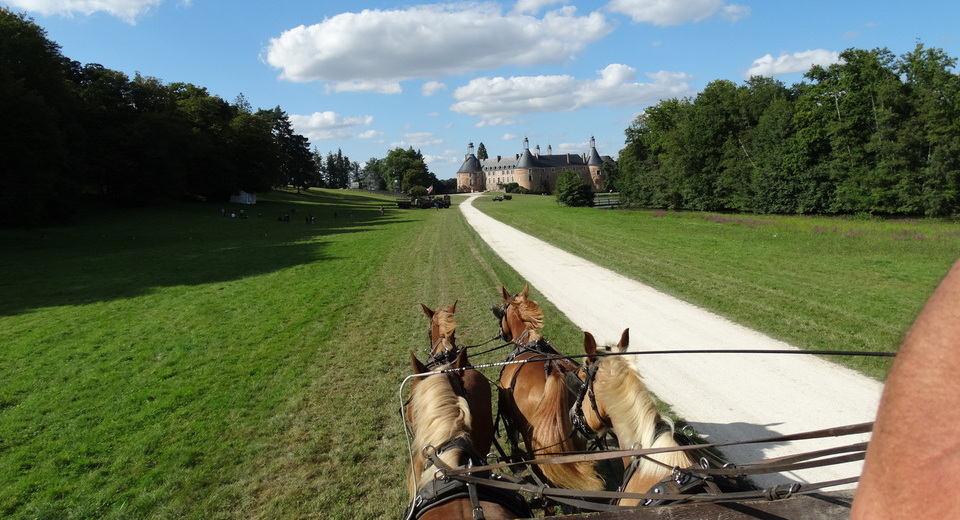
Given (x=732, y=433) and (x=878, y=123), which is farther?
(x=878, y=123)

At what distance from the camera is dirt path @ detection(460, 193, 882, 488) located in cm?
616

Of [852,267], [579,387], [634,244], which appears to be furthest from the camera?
[634,244]

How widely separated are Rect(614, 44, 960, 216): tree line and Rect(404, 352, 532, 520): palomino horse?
39089 millimetres

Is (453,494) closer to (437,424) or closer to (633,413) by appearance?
(437,424)

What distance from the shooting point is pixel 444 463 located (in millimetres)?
3227

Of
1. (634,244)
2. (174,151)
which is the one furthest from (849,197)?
(174,151)

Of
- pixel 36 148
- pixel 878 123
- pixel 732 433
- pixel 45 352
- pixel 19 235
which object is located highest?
pixel 36 148

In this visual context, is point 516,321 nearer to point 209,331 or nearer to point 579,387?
point 579,387

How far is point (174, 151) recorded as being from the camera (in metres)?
51.5

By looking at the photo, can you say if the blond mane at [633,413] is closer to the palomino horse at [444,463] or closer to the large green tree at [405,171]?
the palomino horse at [444,463]

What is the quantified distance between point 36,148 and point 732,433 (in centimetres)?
4005

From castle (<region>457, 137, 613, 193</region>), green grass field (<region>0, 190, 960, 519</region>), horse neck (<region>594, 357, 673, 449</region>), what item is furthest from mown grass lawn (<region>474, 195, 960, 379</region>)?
castle (<region>457, 137, 613, 193</region>)

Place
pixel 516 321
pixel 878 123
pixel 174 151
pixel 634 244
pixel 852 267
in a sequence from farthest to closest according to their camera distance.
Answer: pixel 174 151 < pixel 878 123 < pixel 634 244 < pixel 852 267 < pixel 516 321

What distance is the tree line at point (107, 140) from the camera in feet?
102
